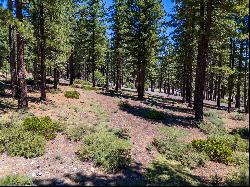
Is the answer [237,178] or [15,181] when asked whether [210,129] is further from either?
[15,181]

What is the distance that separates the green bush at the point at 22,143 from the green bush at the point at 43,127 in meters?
0.47

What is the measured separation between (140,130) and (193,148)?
4.19m

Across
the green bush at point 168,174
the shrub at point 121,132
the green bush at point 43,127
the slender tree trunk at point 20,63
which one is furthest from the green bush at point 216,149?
the slender tree trunk at point 20,63

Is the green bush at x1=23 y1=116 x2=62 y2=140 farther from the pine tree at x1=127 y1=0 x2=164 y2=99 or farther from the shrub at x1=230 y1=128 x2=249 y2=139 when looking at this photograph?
the pine tree at x1=127 y1=0 x2=164 y2=99

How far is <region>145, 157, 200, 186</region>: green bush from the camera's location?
39.2 feet

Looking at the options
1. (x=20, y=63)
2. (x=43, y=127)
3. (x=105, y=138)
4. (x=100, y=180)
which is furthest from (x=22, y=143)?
(x=20, y=63)

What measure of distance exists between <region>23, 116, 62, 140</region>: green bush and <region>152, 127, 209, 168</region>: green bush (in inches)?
203

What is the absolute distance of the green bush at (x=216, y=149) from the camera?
52.2 ft

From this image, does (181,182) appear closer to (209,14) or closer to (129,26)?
(209,14)

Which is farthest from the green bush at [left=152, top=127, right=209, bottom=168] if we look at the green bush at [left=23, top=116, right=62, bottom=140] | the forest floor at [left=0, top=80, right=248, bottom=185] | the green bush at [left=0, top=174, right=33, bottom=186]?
the green bush at [left=0, top=174, right=33, bottom=186]

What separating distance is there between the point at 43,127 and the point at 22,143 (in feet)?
6.85

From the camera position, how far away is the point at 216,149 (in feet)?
53.2

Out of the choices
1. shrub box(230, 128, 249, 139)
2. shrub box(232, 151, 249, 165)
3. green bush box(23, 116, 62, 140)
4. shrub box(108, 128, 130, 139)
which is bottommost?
shrub box(232, 151, 249, 165)

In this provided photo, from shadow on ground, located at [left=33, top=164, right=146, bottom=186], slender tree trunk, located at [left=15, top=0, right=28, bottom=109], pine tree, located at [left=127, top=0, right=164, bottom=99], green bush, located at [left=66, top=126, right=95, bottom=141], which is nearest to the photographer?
shadow on ground, located at [left=33, top=164, right=146, bottom=186]
